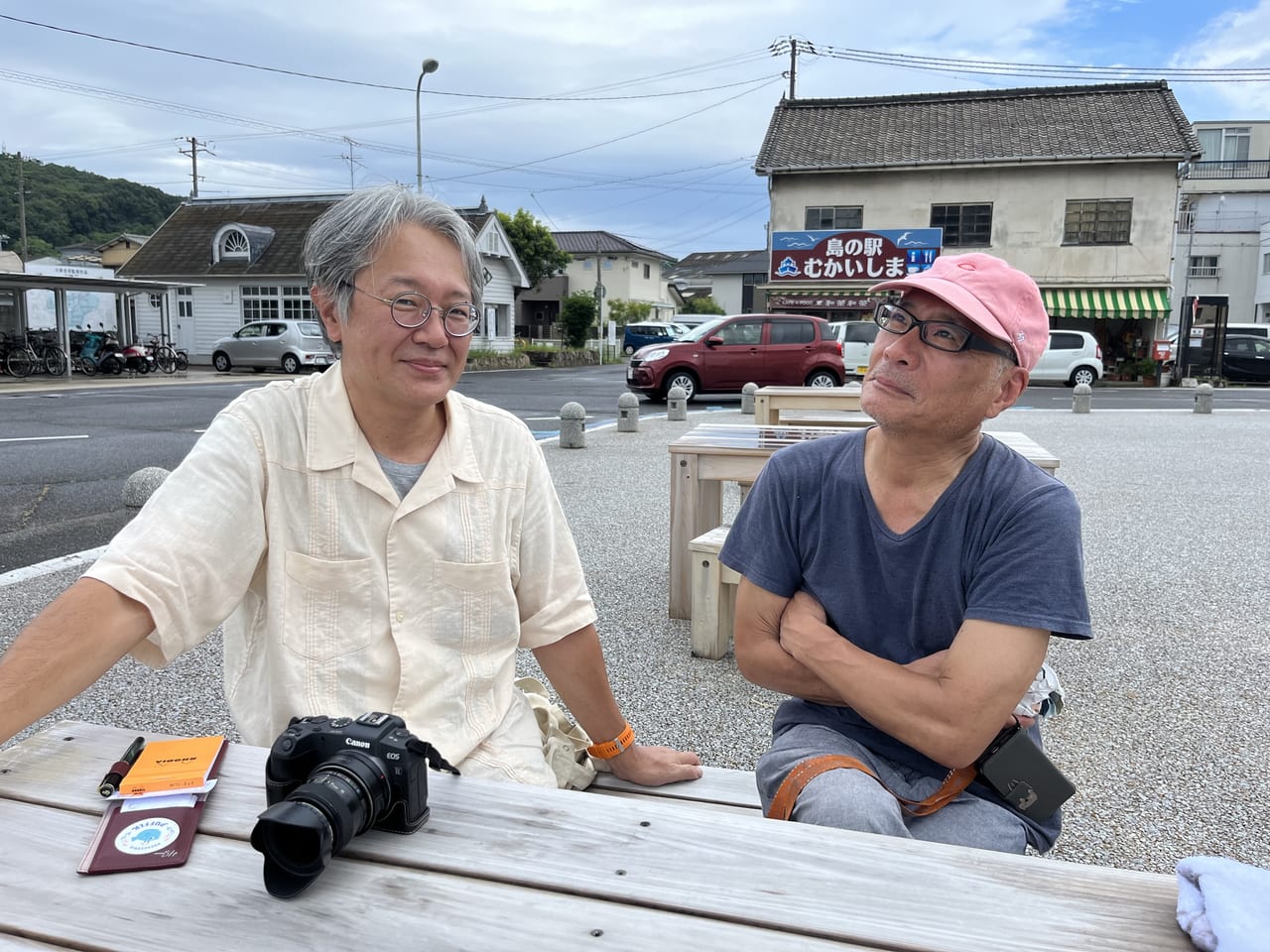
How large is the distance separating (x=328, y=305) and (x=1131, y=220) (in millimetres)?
29089

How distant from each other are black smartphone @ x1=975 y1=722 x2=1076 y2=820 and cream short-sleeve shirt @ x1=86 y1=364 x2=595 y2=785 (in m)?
0.90

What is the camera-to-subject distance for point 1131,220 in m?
25.8

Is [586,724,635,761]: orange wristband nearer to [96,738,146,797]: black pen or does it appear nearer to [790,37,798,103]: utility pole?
[96,738,146,797]: black pen

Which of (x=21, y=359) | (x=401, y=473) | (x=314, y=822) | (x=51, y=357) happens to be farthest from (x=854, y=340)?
(x=314, y=822)

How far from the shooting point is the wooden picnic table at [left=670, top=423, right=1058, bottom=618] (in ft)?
13.0

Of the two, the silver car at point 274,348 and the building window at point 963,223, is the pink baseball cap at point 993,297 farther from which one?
the building window at point 963,223

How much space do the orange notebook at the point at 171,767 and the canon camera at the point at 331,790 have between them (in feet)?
0.73

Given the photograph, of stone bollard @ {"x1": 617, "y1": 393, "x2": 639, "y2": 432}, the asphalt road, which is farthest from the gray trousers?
stone bollard @ {"x1": 617, "y1": 393, "x2": 639, "y2": 432}

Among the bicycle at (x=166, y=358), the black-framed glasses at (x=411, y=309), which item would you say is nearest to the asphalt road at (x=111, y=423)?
the bicycle at (x=166, y=358)

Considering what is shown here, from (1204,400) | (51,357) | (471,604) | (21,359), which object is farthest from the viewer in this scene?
(51,357)

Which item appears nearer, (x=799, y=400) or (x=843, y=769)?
(x=843, y=769)

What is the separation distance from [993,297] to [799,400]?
253 inches

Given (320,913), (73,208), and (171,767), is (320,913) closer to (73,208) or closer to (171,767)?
(171,767)

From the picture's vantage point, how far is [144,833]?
1238 mm
